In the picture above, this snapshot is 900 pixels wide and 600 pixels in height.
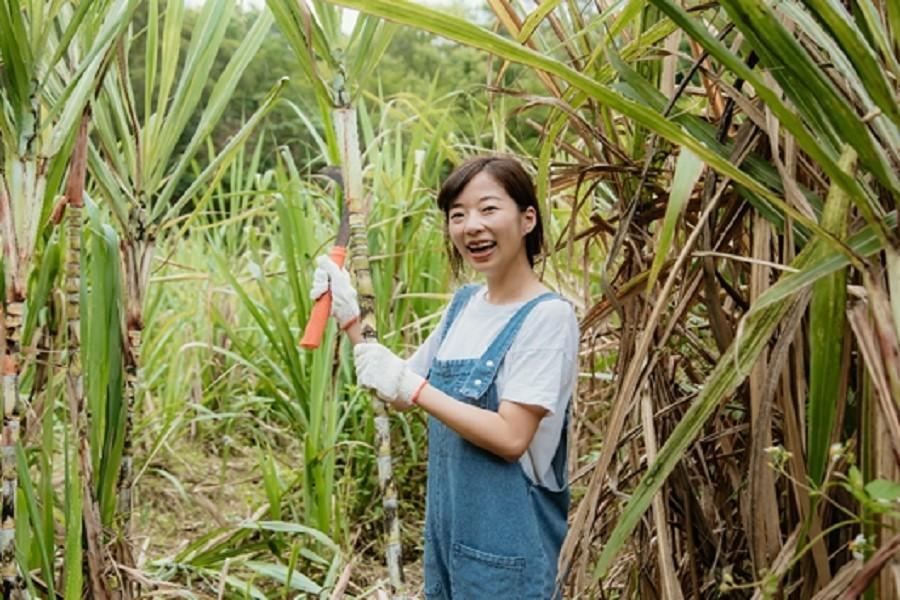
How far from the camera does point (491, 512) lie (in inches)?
52.5

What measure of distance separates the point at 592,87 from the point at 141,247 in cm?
97

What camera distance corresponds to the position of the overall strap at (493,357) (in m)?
1.34

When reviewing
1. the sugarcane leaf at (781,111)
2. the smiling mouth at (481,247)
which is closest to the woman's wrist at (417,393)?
the smiling mouth at (481,247)

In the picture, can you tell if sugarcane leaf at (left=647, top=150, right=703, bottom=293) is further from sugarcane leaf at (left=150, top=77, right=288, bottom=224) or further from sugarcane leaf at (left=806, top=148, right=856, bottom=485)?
sugarcane leaf at (left=150, top=77, right=288, bottom=224)

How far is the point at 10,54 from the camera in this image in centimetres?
112

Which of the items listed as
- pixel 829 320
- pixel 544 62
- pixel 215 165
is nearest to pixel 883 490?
pixel 829 320

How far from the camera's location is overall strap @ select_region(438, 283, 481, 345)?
1.54m

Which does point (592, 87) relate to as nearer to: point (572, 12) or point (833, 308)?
point (833, 308)

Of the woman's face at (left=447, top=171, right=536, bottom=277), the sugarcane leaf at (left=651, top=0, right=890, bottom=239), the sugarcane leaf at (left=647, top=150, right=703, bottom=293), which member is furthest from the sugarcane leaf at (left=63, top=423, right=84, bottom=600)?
the sugarcane leaf at (left=651, top=0, right=890, bottom=239)

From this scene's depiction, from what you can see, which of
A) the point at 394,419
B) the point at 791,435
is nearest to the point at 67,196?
the point at 791,435

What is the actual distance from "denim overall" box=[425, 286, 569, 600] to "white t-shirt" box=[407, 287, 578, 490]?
2 centimetres

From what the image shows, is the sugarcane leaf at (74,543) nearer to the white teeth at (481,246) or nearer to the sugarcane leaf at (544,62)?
the white teeth at (481,246)

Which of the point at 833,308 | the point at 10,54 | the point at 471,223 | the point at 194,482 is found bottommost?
the point at 194,482

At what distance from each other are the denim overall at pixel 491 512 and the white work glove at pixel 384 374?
0.33ft
